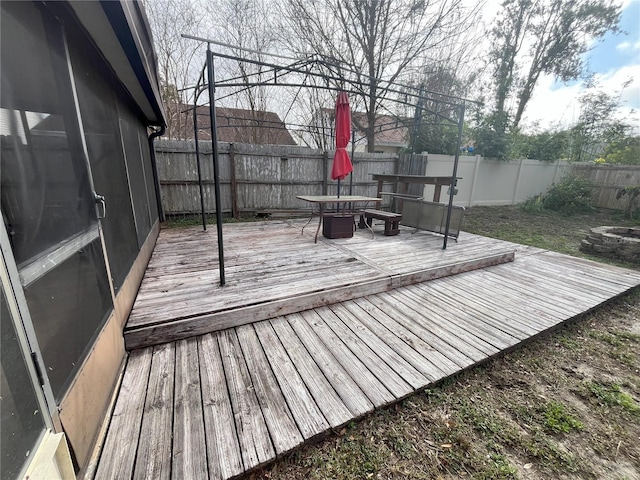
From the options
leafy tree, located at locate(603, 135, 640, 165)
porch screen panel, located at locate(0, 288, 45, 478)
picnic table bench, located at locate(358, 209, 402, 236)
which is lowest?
picnic table bench, located at locate(358, 209, 402, 236)

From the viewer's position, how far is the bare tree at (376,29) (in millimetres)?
7641

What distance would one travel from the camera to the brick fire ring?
14.6ft

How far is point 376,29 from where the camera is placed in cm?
781

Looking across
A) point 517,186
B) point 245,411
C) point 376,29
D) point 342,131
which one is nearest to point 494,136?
point 517,186

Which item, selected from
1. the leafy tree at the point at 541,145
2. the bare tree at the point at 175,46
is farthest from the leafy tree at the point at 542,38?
the bare tree at the point at 175,46

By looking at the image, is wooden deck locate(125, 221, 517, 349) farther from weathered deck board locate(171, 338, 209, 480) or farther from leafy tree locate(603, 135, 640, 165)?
leafy tree locate(603, 135, 640, 165)

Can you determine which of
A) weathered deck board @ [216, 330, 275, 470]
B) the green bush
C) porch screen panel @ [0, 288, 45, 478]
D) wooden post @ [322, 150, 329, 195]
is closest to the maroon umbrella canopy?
wooden post @ [322, 150, 329, 195]

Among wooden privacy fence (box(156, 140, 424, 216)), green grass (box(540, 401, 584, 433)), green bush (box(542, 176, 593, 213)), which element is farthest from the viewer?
Result: green bush (box(542, 176, 593, 213))

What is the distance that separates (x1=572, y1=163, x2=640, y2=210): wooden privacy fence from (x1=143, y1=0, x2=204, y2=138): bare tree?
13.5m

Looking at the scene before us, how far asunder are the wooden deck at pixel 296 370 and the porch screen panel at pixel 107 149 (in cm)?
81

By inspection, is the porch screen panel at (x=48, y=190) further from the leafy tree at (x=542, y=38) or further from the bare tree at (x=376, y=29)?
the leafy tree at (x=542, y=38)

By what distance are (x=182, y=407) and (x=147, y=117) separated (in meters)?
4.46

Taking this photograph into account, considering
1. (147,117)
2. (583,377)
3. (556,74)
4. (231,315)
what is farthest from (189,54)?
(556,74)

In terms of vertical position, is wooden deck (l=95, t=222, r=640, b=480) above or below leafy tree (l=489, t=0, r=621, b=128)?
below
